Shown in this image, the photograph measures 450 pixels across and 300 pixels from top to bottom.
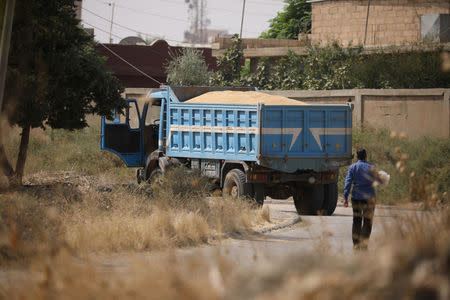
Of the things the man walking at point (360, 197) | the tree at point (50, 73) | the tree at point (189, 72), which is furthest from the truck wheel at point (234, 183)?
the tree at point (189, 72)

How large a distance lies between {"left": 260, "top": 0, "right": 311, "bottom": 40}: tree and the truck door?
3389 centimetres

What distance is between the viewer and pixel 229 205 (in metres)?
15.2

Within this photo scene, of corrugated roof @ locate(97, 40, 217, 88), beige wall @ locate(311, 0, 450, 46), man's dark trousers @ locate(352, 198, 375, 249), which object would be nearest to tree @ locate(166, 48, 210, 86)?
corrugated roof @ locate(97, 40, 217, 88)

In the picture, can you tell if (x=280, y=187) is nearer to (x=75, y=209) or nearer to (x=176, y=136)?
(x=176, y=136)

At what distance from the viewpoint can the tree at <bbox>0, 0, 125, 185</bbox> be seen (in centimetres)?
1752

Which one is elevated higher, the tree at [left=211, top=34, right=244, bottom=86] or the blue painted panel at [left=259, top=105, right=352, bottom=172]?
the tree at [left=211, top=34, right=244, bottom=86]

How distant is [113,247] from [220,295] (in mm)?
6863

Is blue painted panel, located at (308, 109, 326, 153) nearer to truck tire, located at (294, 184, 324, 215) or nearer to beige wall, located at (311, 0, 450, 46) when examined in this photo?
truck tire, located at (294, 184, 324, 215)

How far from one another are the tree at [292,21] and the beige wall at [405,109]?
93.0 feet

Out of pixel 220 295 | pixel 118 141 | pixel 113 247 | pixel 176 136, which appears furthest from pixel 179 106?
pixel 220 295

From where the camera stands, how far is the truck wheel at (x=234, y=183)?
17.4m

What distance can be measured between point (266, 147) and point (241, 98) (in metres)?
2.73

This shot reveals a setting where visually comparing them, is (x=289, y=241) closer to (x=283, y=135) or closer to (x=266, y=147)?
(x=266, y=147)

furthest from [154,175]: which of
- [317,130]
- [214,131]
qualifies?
[317,130]
